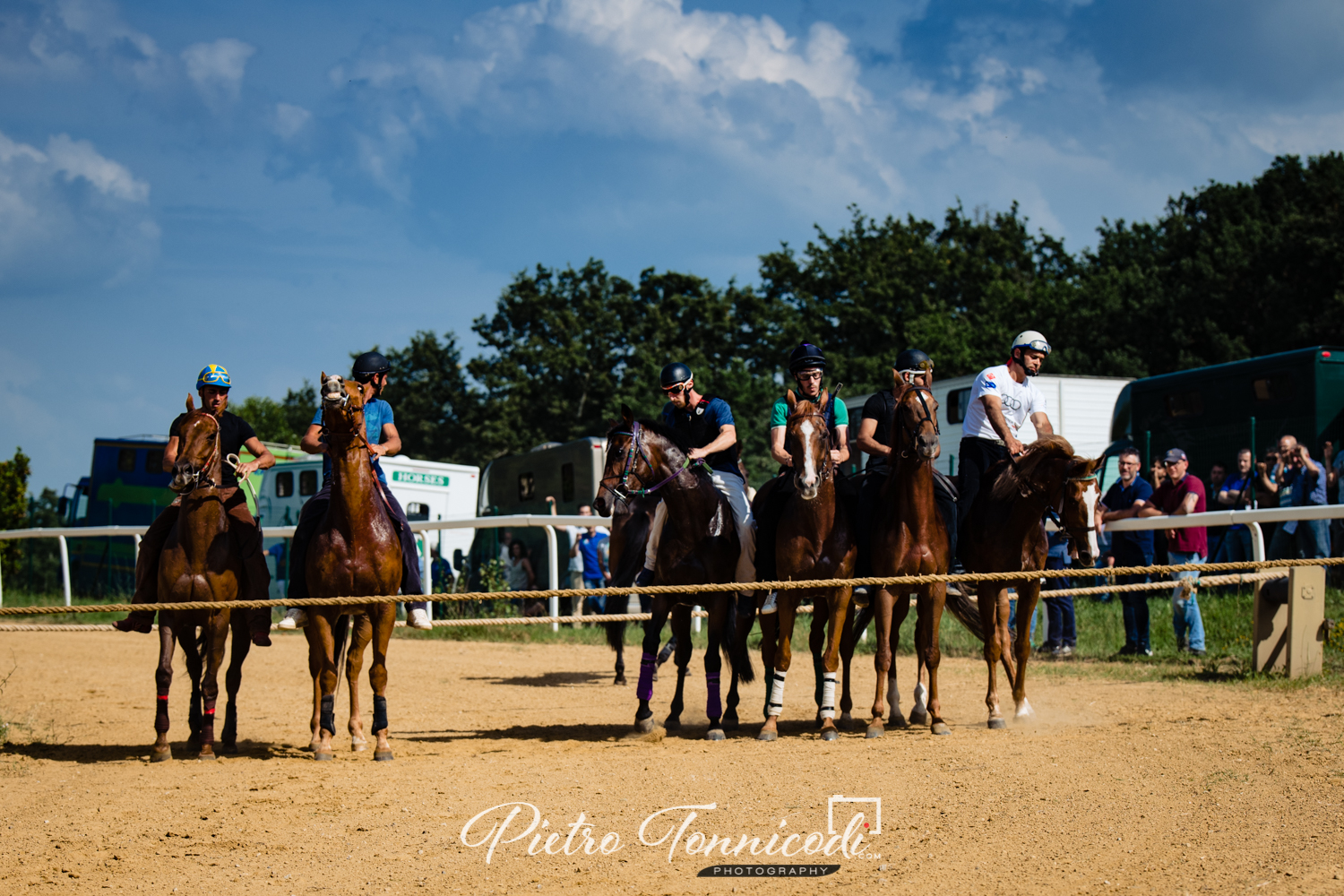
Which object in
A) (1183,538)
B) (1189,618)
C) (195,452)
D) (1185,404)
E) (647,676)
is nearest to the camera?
(195,452)

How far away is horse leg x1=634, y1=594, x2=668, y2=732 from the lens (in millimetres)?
8305

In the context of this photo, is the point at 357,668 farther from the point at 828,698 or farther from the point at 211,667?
the point at 828,698

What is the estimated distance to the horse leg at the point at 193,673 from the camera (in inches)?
311

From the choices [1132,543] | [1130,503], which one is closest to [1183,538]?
[1132,543]

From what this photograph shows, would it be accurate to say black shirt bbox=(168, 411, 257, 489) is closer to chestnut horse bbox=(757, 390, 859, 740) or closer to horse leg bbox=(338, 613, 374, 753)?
Answer: horse leg bbox=(338, 613, 374, 753)

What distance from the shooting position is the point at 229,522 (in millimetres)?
7871

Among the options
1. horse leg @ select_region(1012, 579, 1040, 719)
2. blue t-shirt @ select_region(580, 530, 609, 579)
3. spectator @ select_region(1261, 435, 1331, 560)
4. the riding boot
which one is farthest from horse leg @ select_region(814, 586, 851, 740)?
blue t-shirt @ select_region(580, 530, 609, 579)

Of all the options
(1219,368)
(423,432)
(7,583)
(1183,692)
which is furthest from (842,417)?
(423,432)

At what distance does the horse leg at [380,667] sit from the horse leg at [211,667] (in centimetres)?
89

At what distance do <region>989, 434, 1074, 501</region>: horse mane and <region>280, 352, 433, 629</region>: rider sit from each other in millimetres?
4325

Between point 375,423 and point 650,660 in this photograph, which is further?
point 650,660

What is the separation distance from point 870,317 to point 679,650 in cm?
4288

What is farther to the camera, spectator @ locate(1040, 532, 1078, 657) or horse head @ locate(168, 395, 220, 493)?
spectator @ locate(1040, 532, 1078, 657)

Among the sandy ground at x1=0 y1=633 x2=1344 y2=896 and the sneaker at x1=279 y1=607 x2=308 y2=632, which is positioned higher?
the sneaker at x1=279 y1=607 x2=308 y2=632
